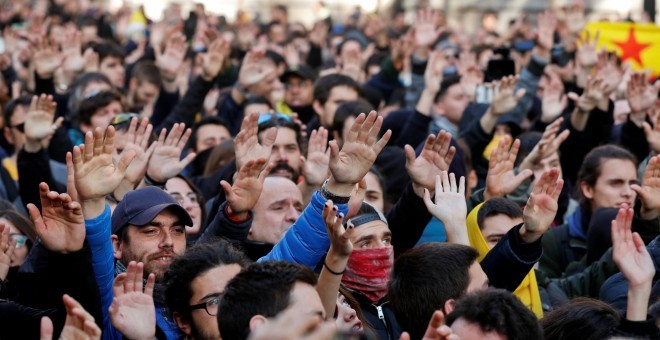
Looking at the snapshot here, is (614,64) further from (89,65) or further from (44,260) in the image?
(44,260)

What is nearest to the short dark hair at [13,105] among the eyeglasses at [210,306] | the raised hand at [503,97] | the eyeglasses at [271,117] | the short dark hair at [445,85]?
the eyeglasses at [271,117]

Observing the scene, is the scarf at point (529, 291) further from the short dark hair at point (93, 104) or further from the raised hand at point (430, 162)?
the short dark hair at point (93, 104)

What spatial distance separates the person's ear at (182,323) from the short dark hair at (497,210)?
6.66ft

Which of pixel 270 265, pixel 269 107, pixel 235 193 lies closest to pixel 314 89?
pixel 269 107

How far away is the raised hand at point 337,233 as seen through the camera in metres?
4.21

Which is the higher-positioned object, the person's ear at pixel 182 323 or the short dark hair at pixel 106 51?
the person's ear at pixel 182 323

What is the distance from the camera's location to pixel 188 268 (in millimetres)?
4367

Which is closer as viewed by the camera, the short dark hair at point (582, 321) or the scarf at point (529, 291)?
the short dark hair at point (582, 321)

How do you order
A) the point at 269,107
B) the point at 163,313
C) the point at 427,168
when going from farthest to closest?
the point at 269,107 < the point at 427,168 < the point at 163,313

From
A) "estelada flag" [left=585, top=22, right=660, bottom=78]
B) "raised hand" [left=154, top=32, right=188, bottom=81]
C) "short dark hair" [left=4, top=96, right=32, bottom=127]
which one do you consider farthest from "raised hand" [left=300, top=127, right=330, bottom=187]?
"estelada flag" [left=585, top=22, right=660, bottom=78]

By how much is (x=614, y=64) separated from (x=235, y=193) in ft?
14.9

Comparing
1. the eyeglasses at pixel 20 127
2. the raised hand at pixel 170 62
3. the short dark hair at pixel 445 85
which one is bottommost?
the eyeglasses at pixel 20 127

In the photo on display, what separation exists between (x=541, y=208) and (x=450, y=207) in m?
0.56

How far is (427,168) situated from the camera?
5.84 meters
